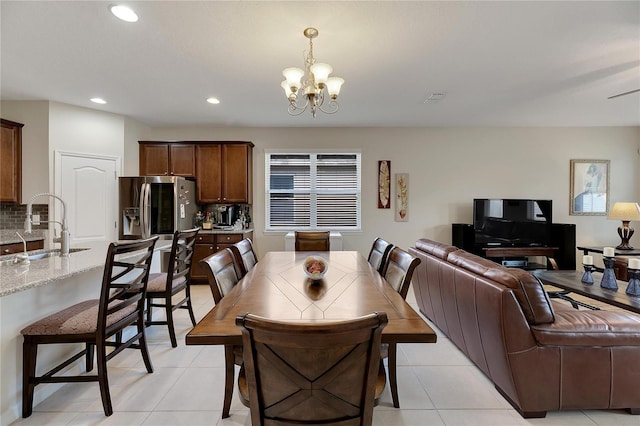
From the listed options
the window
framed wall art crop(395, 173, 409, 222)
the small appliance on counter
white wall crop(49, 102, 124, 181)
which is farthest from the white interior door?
framed wall art crop(395, 173, 409, 222)

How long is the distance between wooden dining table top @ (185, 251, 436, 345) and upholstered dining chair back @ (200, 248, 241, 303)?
7 centimetres

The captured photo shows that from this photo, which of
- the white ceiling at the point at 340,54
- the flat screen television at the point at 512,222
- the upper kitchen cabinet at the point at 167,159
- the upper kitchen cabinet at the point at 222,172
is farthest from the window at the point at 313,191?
the flat screen television at the point at 512,222

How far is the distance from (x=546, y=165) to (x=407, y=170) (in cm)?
236

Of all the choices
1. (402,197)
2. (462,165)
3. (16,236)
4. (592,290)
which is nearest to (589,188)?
(462,165)

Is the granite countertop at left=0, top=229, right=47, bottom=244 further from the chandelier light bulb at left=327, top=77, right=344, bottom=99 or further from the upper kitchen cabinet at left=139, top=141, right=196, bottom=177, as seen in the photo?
the chandelier light bulb at left=327, top=77, right=344, bottom=99

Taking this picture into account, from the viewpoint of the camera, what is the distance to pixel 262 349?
36.9 inches

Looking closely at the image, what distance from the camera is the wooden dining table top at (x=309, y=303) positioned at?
113 cm

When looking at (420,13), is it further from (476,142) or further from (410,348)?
(476,142)

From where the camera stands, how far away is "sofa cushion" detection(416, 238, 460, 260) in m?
2.49

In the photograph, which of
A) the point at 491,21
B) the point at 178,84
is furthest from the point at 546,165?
the point at 178,84

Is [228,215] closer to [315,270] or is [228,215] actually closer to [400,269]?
[315,270]

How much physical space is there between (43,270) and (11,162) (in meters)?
2.99

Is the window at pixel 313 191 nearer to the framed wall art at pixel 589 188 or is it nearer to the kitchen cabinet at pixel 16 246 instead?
the kitchen cabinet at pixel 16 246

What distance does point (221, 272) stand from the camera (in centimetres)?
176
